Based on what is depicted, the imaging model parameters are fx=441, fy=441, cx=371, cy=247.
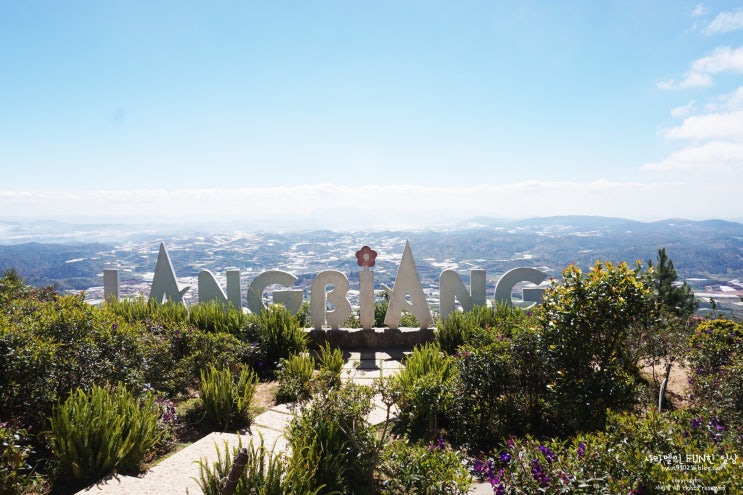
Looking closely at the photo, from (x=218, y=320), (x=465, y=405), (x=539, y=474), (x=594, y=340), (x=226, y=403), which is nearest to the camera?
(x=539, y=474)

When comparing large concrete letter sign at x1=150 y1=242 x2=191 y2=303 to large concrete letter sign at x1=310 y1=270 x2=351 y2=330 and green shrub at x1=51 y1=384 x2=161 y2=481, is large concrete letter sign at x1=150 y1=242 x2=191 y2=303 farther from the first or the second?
green shrub at x1=51 y1=384 x2=161 y2=481

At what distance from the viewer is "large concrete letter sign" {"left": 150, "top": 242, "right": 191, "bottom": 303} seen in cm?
1019

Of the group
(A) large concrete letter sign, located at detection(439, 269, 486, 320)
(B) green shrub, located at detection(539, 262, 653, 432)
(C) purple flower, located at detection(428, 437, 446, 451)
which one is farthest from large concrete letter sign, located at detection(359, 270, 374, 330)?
(B) green shrub, located at detection(539, 262, 653, 432)

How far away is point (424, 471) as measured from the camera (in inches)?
123

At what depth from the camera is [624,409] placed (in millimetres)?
4449

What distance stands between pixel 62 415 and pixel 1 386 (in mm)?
773

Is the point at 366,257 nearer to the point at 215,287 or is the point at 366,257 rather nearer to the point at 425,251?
the point at 215,287

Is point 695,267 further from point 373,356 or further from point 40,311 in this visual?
point 40,311

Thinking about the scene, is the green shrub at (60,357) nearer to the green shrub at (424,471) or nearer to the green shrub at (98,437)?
the green shrub at (98,437)

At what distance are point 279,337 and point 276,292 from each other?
2.01 metres

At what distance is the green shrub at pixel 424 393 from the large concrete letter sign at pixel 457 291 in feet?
12.9

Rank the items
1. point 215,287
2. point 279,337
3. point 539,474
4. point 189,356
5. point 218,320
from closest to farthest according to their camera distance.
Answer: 1. point 539,474
2. point 189,356
3. point 279,337
4. point 218,320
5. point 215,287

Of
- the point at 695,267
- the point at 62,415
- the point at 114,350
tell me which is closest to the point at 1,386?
the point at 62,415

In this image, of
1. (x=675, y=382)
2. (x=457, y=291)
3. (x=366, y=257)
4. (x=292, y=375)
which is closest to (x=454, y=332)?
(x=457, y=291)
